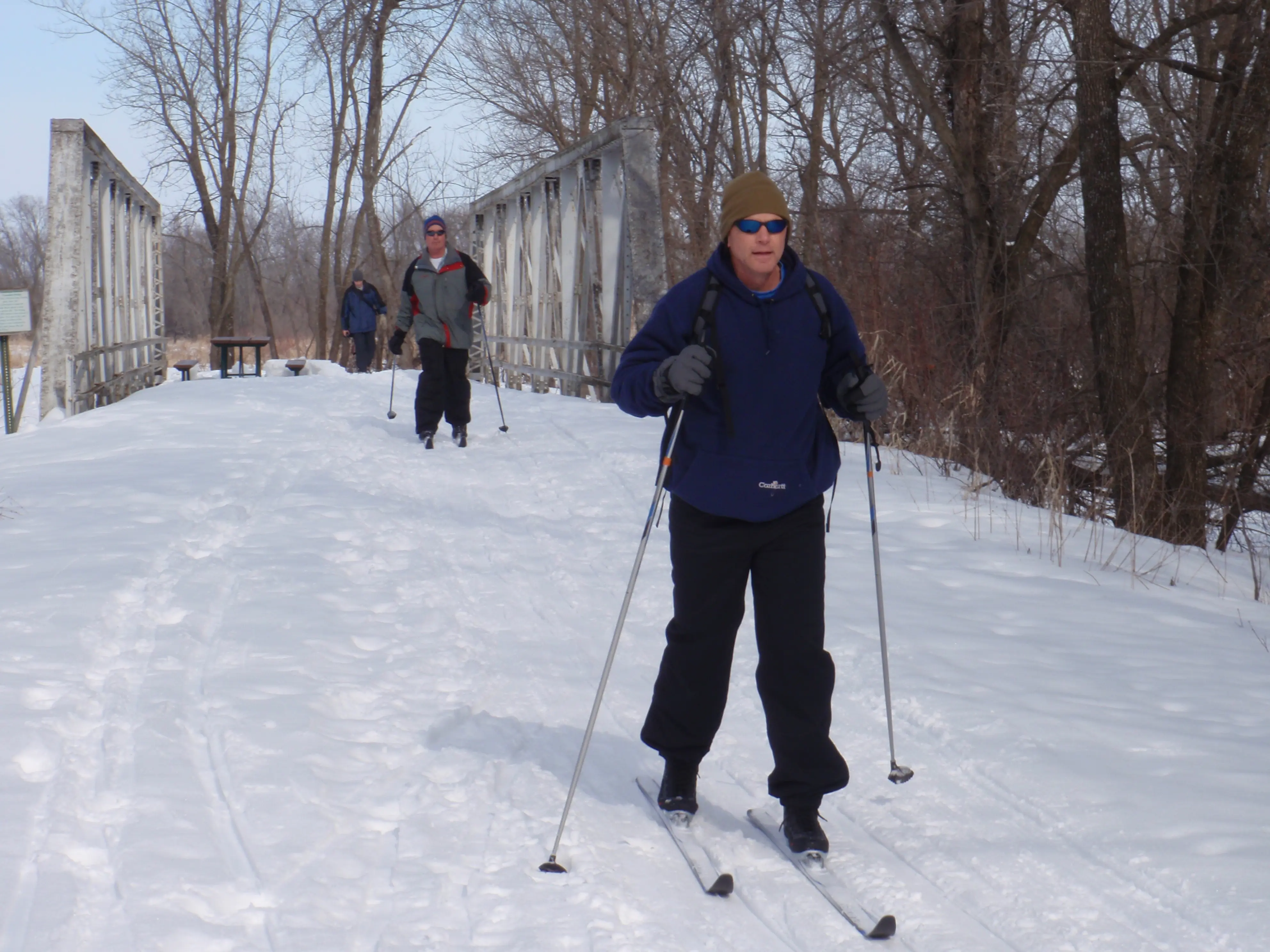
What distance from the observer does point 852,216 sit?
14.3 metres

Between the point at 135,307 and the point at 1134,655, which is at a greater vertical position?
the point at 135,307

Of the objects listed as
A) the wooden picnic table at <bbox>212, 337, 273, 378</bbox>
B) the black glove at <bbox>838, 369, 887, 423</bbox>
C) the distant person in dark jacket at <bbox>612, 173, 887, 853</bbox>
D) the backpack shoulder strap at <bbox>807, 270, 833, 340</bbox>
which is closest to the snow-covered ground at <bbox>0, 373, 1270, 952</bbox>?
the distant person in dark jacket at <bbox>612, 173, 887, 853</bbox>

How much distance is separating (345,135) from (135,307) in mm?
17269

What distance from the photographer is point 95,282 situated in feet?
51.2

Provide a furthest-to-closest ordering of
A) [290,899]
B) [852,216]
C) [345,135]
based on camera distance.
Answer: [345,135] < [852,216] < [290,899]

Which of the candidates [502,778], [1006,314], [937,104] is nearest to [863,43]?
[937,104]

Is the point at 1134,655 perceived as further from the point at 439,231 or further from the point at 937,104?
the point at 937,104

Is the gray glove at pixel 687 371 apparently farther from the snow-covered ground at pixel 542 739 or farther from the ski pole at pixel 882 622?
the snow-covered ground at pixel 542 739

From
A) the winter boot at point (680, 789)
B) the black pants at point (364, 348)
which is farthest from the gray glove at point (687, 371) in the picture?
the black pants at point (364, 348)

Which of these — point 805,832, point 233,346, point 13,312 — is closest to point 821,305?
point 805,832

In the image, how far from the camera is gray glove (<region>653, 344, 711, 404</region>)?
3162mm

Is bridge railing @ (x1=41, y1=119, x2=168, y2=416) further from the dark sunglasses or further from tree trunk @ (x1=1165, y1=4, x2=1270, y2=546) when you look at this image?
the dark sunglasses

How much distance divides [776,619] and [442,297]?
7989mm

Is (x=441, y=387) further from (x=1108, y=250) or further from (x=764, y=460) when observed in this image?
(x=764, y=460)
